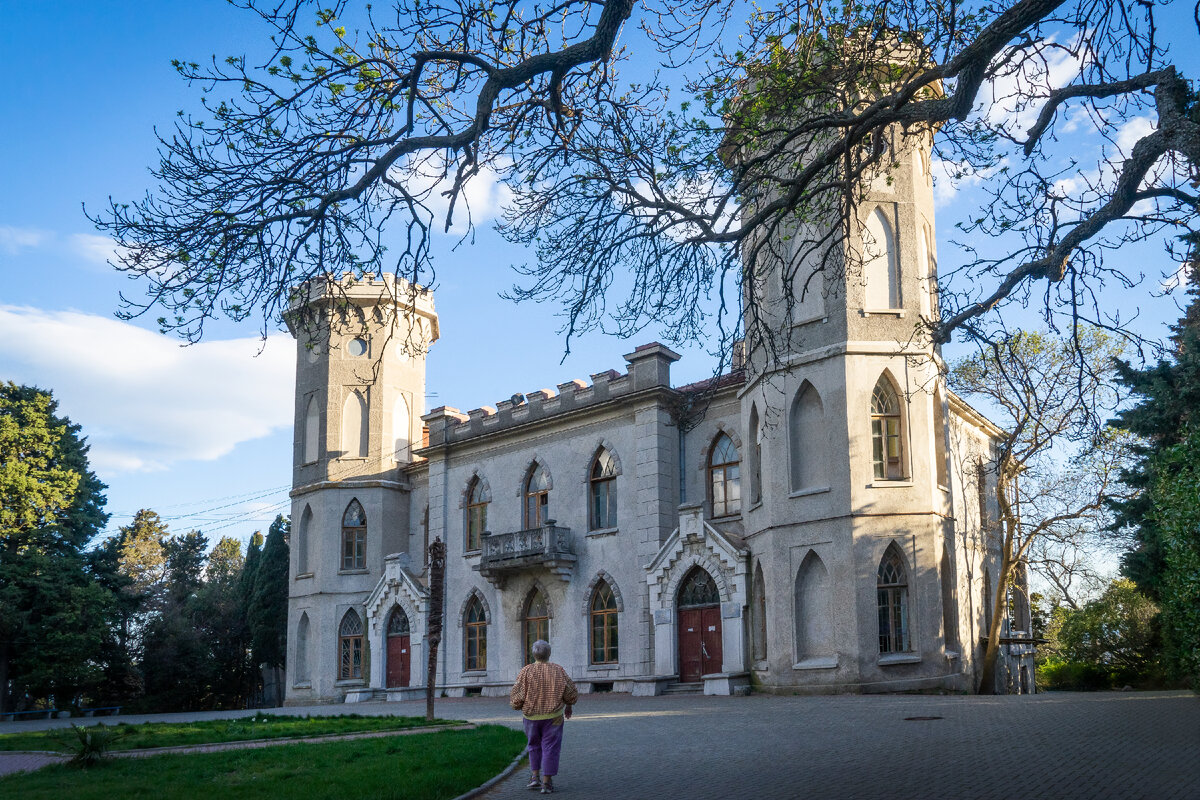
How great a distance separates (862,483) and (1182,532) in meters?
7.61

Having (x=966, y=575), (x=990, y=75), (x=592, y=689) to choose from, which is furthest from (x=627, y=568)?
(x=990, y=75)

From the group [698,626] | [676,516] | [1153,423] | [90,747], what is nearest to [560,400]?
[676,516]

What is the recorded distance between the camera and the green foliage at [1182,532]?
16.0 metres

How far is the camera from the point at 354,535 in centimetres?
3744

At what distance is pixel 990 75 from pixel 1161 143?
2081mm

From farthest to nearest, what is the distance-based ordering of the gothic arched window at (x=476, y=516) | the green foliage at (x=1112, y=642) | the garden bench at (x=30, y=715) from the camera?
the garden bench at (x=30, y=715) → the gothic arched window at (x=476, y=516) → the green foliage at (x=1112, y=642)

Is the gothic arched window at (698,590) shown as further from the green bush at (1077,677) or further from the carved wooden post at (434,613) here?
the green bush at (1077,677)

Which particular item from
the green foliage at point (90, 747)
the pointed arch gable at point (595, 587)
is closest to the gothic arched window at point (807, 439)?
the pointed arch gable at point (595, 587)

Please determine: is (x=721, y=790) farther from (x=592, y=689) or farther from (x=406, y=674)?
(x=406, y=674)

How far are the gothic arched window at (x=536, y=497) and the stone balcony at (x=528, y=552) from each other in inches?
26.4

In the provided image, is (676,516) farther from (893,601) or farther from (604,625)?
(893,601)

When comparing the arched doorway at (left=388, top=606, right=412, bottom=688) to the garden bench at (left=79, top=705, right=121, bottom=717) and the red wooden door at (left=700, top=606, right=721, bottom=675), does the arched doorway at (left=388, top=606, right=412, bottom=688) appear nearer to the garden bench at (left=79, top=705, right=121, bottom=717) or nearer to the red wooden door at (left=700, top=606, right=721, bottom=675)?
the garden bench at (left=79, top=705, right=121, bottom=717)

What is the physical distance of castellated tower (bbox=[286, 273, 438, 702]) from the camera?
36594 millimetres

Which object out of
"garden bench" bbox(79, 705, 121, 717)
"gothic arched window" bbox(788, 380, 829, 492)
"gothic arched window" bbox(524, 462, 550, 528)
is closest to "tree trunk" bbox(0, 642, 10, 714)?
"garden bench" bbox(79, 705, 121, 717)
